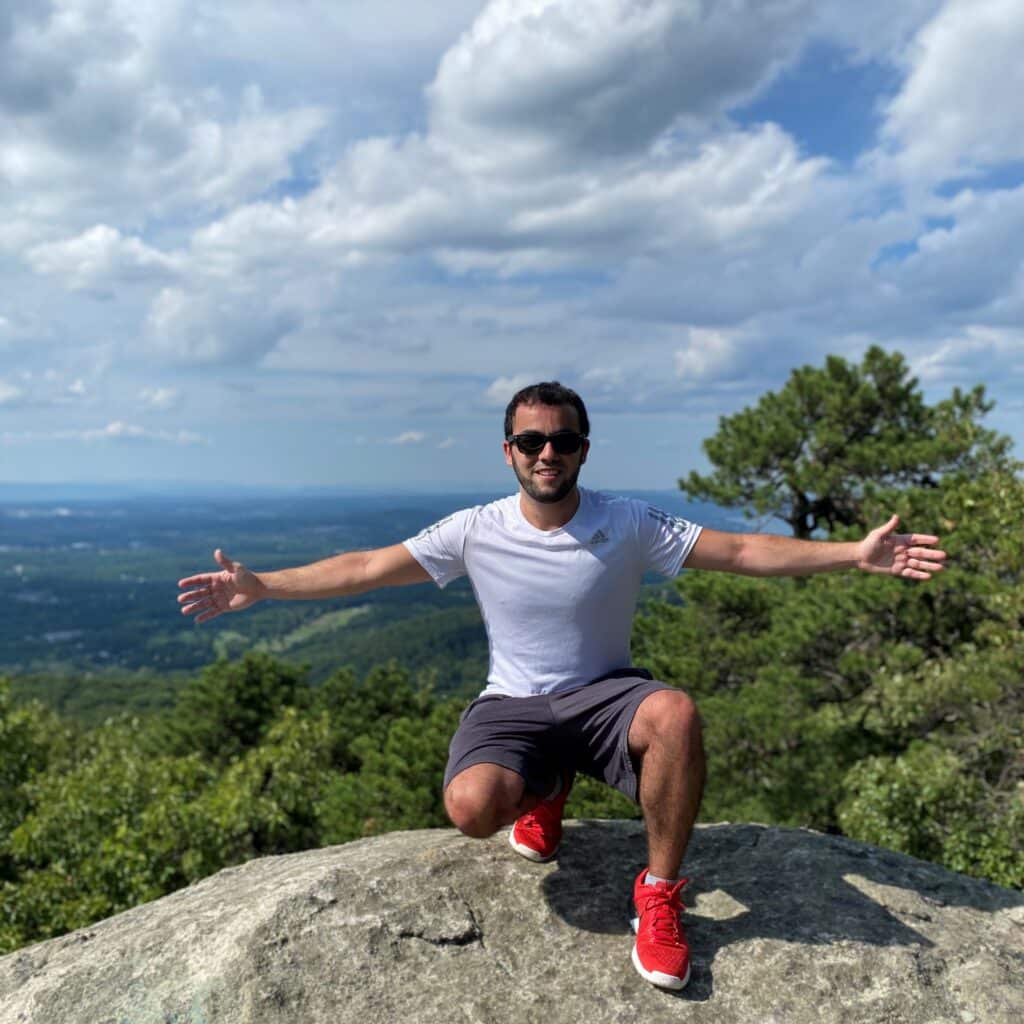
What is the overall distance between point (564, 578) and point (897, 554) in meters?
2.06

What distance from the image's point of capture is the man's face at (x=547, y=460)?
16.5 feet

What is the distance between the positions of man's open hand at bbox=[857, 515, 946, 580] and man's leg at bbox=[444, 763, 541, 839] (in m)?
2.44

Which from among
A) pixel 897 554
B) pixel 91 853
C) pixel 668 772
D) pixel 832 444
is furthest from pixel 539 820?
pixel 832 444

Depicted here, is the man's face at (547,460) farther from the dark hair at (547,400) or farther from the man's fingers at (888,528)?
the man's fingers at (888,528)

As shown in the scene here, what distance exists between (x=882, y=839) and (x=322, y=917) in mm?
10554

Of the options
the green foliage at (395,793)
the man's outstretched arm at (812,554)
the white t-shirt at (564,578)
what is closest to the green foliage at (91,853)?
the green foliage at (395,793)

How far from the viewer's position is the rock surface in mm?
4238

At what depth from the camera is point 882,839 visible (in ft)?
41.1

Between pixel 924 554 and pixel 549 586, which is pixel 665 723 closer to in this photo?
pixel 549 586

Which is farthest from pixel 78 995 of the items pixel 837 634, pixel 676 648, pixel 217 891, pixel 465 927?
pixel 676 648

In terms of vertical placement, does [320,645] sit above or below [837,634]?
below

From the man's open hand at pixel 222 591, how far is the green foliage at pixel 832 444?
17.4 m

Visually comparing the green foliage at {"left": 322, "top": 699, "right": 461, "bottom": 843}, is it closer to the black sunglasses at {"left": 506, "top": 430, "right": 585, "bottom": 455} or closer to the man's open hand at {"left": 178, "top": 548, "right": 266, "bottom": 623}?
the man's open hand at {"left": 178, "top": 548, "right": 266, "bottom": 623}

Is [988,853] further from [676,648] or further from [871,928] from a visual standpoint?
[676,648]
